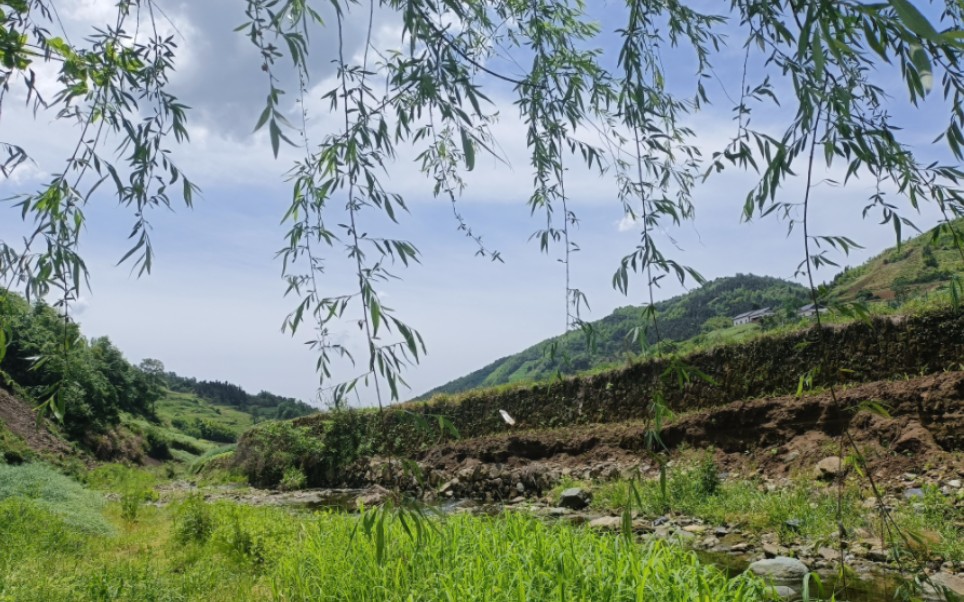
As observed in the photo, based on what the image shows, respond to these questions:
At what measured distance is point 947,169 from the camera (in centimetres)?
184

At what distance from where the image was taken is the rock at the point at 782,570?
502cm

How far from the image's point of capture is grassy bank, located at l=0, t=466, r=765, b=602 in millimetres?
3234

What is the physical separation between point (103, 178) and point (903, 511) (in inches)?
274

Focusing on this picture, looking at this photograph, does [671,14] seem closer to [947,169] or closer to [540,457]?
[947,169]

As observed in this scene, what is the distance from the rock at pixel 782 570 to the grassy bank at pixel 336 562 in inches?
28.0

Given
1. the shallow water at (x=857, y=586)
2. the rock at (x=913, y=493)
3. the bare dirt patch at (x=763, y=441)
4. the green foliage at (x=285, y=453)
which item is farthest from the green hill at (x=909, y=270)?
the green foliage at (x=285, y=453)

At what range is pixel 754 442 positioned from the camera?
31.3 ft

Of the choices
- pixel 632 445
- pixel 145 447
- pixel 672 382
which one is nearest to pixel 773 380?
pixel 672 382

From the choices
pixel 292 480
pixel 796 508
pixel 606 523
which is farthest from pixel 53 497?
pixel 796 508

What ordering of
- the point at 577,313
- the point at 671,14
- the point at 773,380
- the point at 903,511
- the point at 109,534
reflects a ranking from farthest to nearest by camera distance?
1. the point at 773,380
2. the point at 109,534
3. the point at 903,511
4. the point at 671,14
5. the point at 577,313

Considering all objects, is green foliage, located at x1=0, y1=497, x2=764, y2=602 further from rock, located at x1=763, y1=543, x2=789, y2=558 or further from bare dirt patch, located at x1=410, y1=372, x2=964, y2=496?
bare dirt patch, located at x1=410, y1=372, x2=964, y2=496

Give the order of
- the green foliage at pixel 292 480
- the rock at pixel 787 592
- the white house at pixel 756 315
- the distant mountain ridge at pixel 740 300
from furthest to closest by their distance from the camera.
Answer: the green foliage at pixel 292 480 < the white house at pixel 756 315 < the rock at pixel 787 592 < the distant mountain ridge at pixel 740 300

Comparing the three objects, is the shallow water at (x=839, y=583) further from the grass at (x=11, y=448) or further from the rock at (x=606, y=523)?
the grass at (x=11, y=448)

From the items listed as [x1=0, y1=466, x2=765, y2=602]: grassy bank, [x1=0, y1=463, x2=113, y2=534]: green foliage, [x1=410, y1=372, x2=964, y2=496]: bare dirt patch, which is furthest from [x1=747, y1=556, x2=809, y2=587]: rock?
[x1=0, y1=463, x2=113, y2=534]: green foliage
